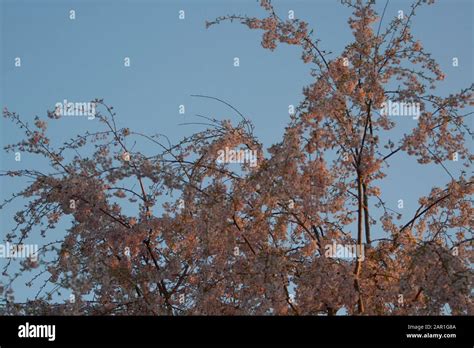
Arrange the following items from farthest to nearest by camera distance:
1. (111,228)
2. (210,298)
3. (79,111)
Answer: (79,111) → (111,228) → (210,298)

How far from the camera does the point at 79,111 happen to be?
36.4ft

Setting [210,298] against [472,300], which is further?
[210,298]

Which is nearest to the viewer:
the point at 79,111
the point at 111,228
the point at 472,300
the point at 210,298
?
the point at 472,300

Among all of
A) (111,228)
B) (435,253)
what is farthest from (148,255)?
(435,253)

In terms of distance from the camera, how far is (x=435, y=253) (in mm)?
8945

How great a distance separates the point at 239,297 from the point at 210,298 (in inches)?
14.3

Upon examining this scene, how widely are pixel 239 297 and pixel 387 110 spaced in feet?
10.4

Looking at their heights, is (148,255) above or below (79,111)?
below
